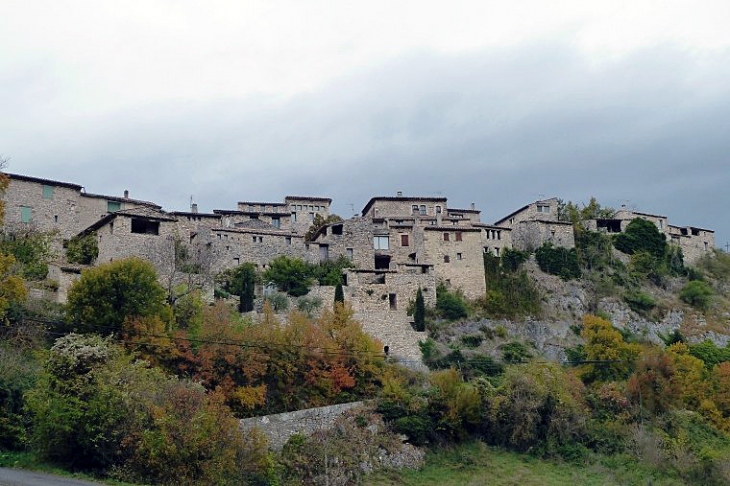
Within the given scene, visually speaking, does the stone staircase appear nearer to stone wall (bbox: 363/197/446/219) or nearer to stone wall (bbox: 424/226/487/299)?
stone wall (bbox: 424/226/487/299)

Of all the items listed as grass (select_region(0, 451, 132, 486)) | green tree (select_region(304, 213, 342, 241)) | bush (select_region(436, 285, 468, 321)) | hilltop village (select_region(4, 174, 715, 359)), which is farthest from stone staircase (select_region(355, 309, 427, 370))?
grass (select_region(0, 451, 132, 486))

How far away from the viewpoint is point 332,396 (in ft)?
145

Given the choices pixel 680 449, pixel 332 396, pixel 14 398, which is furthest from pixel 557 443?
pixel 14 398

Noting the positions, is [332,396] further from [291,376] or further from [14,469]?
[14,469]

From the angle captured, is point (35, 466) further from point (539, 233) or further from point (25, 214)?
point (539, 233)

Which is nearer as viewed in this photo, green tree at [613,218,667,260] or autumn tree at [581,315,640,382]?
autumn tree at [581,315,640,382]

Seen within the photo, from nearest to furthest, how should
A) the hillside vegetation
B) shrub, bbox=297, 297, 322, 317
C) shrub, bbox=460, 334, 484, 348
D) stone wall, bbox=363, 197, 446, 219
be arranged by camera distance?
1. the hillside vegetation
2. shrub, bbox=297, 297, 322, 317
3. shrub, bbox=460, 334, 484, 348
4. stone wall, bbox=363, 197, 446, 219

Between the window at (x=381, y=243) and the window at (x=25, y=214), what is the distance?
22.9 metres

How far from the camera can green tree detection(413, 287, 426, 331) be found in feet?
184

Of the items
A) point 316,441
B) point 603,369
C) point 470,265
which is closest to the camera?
point 316,441

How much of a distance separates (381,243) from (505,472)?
23.8 metres

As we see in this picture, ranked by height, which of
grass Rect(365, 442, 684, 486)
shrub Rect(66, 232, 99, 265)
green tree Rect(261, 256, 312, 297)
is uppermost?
shrub Rect(66, 232, 99, 265)

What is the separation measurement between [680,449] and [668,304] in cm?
2382

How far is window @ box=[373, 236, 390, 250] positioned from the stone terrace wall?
21.0 m
